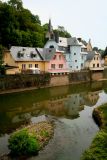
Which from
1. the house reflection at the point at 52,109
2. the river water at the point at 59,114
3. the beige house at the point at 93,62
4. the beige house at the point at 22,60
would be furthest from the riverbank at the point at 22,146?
the beige house at the point at 93,62

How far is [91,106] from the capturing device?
Result: 4425 cm

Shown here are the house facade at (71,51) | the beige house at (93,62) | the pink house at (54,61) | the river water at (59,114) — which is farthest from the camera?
the beige house at (93,62)

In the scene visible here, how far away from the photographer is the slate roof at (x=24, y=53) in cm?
5899

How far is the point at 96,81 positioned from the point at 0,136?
50.1 m

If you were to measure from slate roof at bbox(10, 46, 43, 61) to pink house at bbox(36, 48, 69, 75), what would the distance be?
1753 mm

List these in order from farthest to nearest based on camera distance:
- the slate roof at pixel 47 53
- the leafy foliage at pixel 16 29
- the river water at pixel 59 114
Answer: the leafy foliage at pixel 16 29
the slate roof at pixel 47 53
the river water at pixel 59 114

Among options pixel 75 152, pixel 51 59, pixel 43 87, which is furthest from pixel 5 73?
pixel 75 152

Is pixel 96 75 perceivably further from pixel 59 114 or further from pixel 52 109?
pixel 59 114

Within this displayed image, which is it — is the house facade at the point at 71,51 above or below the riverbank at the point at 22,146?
above

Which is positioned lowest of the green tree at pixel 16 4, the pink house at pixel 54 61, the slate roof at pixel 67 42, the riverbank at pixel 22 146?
the riverbank at pixel 22 146

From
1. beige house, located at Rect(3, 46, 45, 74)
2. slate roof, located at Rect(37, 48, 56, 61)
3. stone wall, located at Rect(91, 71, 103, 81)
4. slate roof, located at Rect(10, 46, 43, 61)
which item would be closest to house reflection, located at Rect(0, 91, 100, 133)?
beige house, located at Rect(3, 46, 45, 74)

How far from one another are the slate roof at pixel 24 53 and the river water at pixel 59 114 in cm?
814

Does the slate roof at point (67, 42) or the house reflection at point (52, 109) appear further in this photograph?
the slate roof at point (67, 42)

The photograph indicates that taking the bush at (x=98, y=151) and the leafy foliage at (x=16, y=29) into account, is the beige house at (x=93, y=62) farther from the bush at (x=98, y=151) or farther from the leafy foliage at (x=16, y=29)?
the bush at (x=98, y=151)
